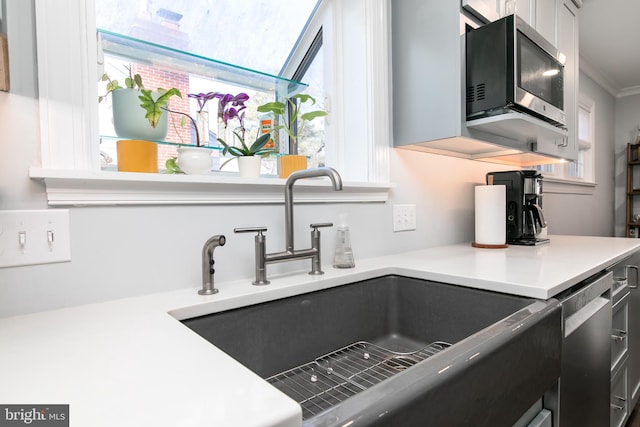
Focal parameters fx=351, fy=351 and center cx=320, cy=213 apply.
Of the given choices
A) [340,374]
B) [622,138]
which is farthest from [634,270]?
[622,138]

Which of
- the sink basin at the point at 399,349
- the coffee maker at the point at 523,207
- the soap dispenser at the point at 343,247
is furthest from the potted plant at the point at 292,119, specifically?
the coffee maker at the point at 523,207

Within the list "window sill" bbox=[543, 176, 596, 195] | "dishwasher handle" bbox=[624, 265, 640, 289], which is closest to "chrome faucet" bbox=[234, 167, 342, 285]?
"dishwasher handle" bbox=[624, 265, 640, 289]

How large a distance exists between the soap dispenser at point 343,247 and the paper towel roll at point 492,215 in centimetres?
81

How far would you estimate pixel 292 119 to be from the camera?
1326 millimetres

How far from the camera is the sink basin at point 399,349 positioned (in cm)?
48

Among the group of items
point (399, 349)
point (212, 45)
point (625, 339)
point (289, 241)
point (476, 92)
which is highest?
point (212, 45)

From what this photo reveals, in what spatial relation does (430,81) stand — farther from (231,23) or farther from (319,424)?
(319,424)

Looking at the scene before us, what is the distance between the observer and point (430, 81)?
4.54ft

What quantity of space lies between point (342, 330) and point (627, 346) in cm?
133

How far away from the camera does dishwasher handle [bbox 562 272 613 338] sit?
95cm

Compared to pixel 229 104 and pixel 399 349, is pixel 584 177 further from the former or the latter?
pixel 229 104

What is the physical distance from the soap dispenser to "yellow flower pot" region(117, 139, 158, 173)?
61cm

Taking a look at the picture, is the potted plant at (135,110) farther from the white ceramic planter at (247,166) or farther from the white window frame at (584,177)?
the white window frame at (584,177)

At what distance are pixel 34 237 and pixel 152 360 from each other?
0.46 metres
